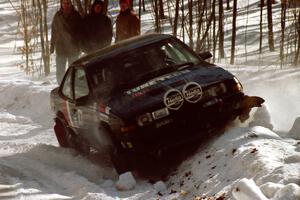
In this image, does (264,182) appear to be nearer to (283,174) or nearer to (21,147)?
(283,174)

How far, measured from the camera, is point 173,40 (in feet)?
24.7

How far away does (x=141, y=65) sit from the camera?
275 inches

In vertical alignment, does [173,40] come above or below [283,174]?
above

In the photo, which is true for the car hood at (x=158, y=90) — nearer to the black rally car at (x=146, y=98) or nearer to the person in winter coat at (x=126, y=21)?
the black rally car at (x=146, y=98)

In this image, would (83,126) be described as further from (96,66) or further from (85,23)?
(85,23)

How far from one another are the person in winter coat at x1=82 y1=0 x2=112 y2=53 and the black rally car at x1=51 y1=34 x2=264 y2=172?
3.50 meters

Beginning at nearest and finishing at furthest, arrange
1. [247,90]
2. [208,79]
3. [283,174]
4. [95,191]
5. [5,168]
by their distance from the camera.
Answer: [283,174] < [95,191] < [208,79] < [5,168] < [247,90]

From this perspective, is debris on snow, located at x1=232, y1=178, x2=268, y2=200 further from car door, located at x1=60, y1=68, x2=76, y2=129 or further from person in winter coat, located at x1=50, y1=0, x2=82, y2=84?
person in winter coat, located at x1=50, y1=0, x2=82, y2=84

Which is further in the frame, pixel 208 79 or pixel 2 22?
pixel 2 22

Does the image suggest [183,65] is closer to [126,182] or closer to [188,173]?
[188,173]

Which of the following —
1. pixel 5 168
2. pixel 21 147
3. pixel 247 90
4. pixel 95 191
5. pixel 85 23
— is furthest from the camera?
pixel 85 23

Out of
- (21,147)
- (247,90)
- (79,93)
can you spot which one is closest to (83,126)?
(79,93)

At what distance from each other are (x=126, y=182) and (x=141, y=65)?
5.41 ft

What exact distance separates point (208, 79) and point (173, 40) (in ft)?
3.96
